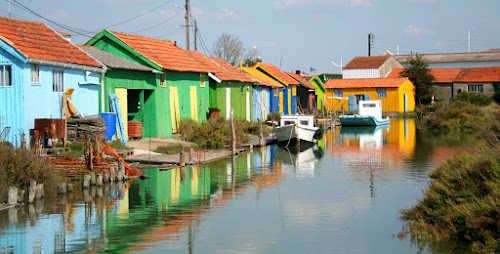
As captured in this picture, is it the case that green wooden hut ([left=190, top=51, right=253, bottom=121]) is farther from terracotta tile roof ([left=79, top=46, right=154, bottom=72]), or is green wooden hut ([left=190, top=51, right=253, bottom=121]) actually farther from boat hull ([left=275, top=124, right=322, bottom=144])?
terracotta tile roof ([left=79, top=46, right=154, bottom=72])

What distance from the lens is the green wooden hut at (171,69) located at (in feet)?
106

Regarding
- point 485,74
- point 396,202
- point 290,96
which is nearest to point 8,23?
point 396,202

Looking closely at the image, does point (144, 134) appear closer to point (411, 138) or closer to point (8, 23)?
point (8, 23)

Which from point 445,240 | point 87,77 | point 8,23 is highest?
point 8,23

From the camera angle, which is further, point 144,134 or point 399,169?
point 144,134

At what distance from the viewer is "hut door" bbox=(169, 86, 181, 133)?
33875mm

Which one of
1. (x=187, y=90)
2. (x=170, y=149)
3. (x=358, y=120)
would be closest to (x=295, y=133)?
(x=187, y=90)

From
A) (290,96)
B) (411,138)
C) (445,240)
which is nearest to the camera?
(445,240)

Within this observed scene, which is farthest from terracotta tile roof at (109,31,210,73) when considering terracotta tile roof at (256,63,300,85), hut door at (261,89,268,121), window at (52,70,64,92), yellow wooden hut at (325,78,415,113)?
yellow wooden hut at (325,78,415,113)

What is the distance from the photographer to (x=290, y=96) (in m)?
60.7

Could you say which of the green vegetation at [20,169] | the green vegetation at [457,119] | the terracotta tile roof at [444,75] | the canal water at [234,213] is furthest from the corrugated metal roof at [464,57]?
the green vegetation at [20,169]

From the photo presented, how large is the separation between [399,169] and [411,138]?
1664 centimetres

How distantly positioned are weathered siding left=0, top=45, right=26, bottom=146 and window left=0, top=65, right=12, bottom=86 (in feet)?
0.51

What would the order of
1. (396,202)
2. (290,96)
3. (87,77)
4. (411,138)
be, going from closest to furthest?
1. (396,202)
2. (87,77)
3. (411,138)
4. (290,96)
